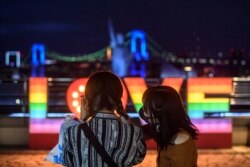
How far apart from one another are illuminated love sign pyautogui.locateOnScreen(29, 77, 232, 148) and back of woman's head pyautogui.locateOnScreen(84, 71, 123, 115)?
6.99 meters

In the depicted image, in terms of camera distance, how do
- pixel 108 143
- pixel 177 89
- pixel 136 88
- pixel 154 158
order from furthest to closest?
pixel 136 88, pixel 177 89, pixel 154 158, pixel 108 143

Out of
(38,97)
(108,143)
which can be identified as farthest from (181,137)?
(38,97)

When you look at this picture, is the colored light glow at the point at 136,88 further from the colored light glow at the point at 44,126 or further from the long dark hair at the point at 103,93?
the long dark hair at the point at 103,93

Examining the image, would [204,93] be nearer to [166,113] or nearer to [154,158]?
[154,158]

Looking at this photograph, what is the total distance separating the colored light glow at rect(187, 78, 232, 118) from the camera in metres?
10.1

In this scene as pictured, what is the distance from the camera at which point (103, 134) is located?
2.86 meters

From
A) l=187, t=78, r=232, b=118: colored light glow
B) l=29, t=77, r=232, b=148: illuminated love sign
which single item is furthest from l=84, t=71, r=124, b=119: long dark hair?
l=187, t=78, r=232, b=118: colored light glow

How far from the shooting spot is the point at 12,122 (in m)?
10.2

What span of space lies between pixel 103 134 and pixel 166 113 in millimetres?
418

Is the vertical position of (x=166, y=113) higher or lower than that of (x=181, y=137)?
higher

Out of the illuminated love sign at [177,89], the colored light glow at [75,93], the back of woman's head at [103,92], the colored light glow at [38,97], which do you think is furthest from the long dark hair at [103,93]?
the colored light glow at [38,97]

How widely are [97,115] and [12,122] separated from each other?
7.63m

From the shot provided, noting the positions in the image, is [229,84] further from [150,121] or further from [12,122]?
[150,121]

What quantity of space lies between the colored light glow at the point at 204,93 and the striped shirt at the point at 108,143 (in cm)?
730
